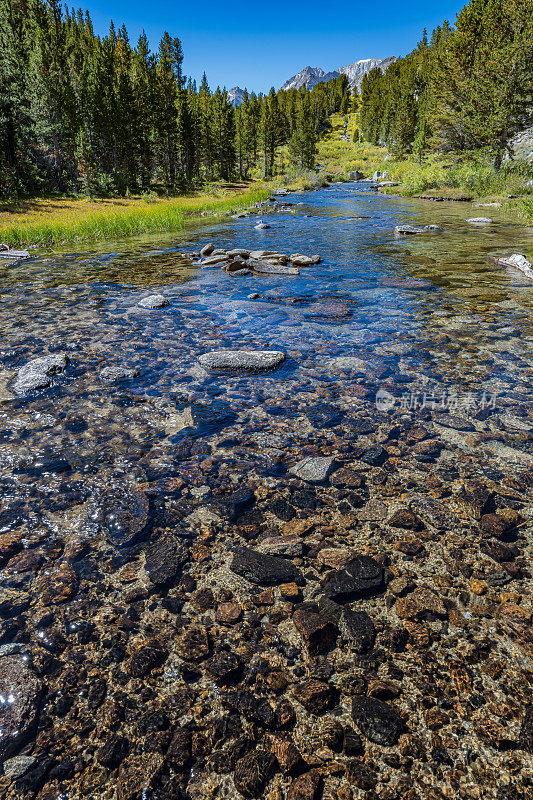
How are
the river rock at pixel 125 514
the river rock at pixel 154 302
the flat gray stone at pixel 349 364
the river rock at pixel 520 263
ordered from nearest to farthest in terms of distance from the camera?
the river rock at pixel 125 514 → the flat gray stone at pixel 349 364 → the river rock at pixel 154 302 → the river rock at pixel 520 263

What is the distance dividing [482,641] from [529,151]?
42568 mm

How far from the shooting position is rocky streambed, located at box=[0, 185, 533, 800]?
6.83 ft

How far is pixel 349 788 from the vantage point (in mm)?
1944

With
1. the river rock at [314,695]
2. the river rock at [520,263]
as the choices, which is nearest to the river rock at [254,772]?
the river rock at [314,695]

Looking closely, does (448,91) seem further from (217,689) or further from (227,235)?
(217,689)

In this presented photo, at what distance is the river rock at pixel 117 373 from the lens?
21.6 ft

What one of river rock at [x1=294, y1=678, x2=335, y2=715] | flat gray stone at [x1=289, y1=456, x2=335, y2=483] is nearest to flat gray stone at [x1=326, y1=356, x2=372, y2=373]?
flat gray stone at [x1=289, y1=456, x2=335, y2=483]

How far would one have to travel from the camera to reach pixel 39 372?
21.4 feet

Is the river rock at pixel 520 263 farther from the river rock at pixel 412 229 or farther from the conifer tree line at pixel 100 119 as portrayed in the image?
the conifer tree line at pixel 100 119

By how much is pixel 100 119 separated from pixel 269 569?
61.7m

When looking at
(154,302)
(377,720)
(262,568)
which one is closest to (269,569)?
(262,568)

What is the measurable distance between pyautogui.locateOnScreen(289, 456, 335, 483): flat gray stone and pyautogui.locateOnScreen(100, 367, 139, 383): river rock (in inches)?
144

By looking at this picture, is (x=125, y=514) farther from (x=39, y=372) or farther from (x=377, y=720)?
(x=39, y=372)

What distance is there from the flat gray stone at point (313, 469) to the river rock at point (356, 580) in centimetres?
111
